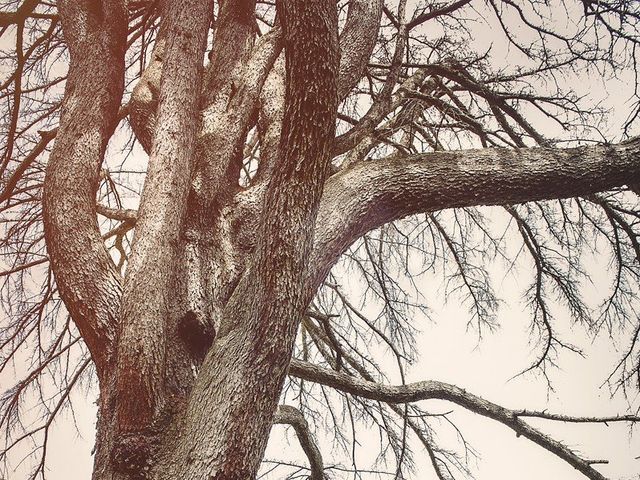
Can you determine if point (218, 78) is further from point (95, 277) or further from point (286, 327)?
point (286, 327)

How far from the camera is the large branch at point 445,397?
2.04 m

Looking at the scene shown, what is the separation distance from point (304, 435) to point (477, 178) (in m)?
1.78

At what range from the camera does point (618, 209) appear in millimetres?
2693

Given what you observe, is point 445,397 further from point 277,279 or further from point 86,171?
point 86,171

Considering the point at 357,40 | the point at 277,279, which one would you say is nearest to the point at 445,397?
the point at 277,279

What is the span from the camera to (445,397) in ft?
7.18

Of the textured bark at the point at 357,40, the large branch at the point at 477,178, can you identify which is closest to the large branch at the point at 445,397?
the large branch at the point at 477,178

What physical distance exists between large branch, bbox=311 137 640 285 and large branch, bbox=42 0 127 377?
906 millimetres

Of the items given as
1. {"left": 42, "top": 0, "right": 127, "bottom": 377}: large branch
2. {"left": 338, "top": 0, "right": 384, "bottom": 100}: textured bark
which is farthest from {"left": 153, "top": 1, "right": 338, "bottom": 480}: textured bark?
{"left": 338, "top": 0, "right": 384, "bottom": 100}: textured bark

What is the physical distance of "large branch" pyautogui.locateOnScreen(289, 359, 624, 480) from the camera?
204cm

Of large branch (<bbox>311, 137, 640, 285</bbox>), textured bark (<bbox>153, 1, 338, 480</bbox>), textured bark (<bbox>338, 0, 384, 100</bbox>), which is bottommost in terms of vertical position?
textured bark (<bbox>153, 1, 338, 480</bbox>)

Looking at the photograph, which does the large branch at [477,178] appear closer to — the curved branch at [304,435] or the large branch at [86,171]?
the large branch at [86,171]

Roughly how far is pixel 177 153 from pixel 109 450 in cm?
105

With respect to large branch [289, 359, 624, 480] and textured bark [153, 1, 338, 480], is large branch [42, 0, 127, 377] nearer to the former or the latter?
textured bark [153, 1, 338, 480]
